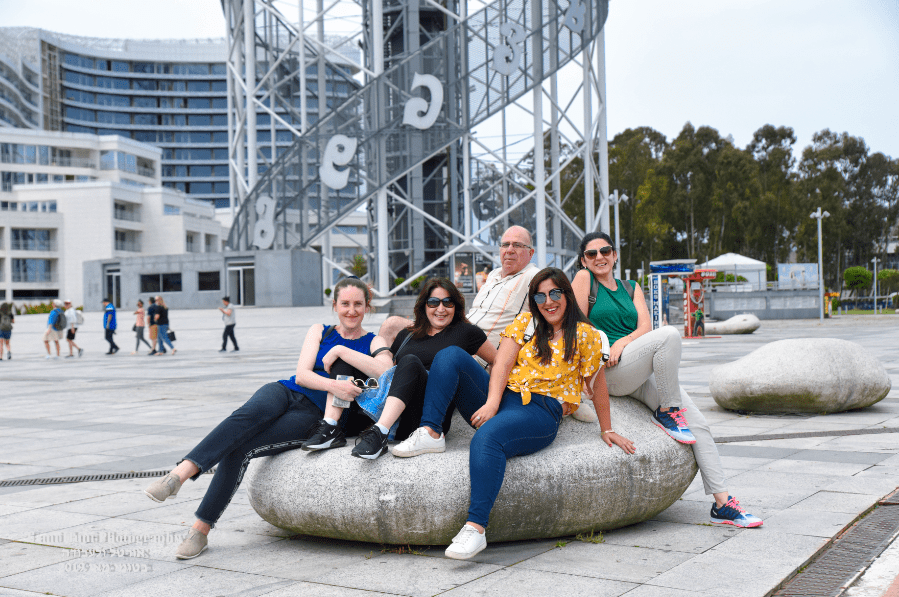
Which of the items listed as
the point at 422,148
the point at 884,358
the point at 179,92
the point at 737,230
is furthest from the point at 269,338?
the point at 179,92

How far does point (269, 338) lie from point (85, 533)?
2224cm

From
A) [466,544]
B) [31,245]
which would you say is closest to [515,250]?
[466,544]

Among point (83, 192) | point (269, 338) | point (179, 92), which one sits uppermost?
point (179, 92)

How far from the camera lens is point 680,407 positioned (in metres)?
5.02

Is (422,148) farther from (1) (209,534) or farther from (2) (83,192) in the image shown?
(2) (83,192)

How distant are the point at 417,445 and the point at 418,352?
2.35ft

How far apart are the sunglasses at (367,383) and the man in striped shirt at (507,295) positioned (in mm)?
610

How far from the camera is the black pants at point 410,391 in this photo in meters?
4.65

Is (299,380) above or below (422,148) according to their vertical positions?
below

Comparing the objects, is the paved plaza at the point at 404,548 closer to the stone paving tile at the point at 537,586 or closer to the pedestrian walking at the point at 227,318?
the stone paving tile at the point at 537,586

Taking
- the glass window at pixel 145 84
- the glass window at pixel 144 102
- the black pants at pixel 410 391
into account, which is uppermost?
the glass window at pixel 145 84

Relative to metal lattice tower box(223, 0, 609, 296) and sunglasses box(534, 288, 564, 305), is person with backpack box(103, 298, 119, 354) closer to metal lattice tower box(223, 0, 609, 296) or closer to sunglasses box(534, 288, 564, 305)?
metal lattice tower box(223, 0, 609, 296)

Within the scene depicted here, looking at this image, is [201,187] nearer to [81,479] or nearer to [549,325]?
[81,479]

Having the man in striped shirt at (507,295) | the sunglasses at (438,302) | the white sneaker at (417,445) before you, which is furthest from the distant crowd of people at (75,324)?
the white sneaker at (417,445)
